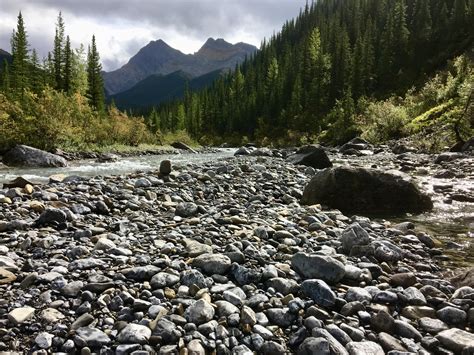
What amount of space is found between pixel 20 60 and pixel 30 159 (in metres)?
47.8

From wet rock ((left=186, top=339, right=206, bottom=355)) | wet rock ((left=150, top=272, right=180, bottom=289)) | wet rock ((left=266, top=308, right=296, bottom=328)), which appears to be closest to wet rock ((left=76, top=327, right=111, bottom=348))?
wet rock ((left=186, top=339, right=206, bottom=355))

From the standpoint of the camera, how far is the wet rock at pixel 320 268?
4.64m

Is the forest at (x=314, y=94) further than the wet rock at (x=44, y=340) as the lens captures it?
Yes

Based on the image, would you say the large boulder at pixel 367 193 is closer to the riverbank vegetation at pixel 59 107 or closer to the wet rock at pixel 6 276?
the wet rock at pixel 6 276

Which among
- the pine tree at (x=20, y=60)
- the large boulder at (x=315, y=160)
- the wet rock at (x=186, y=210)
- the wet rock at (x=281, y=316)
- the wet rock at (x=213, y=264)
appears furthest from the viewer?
the pine tree at (x=20, y=60)

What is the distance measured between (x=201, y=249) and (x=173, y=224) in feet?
6.30

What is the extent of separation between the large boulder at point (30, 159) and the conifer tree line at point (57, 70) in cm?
3969

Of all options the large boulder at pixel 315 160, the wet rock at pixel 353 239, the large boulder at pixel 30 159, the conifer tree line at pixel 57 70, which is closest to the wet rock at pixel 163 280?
the wet rock at pixel 353 239

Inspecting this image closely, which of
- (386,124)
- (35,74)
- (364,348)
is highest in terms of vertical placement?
(35,74)

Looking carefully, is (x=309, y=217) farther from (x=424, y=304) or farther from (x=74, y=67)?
(x=74, y=67)

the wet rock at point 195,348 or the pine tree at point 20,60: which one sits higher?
the pine tree at point 20,60

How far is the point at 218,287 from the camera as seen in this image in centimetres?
427

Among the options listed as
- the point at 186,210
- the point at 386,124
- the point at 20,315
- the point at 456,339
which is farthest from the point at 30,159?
the point at 386,124

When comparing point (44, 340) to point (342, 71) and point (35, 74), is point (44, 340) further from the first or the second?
point (342, 71)
